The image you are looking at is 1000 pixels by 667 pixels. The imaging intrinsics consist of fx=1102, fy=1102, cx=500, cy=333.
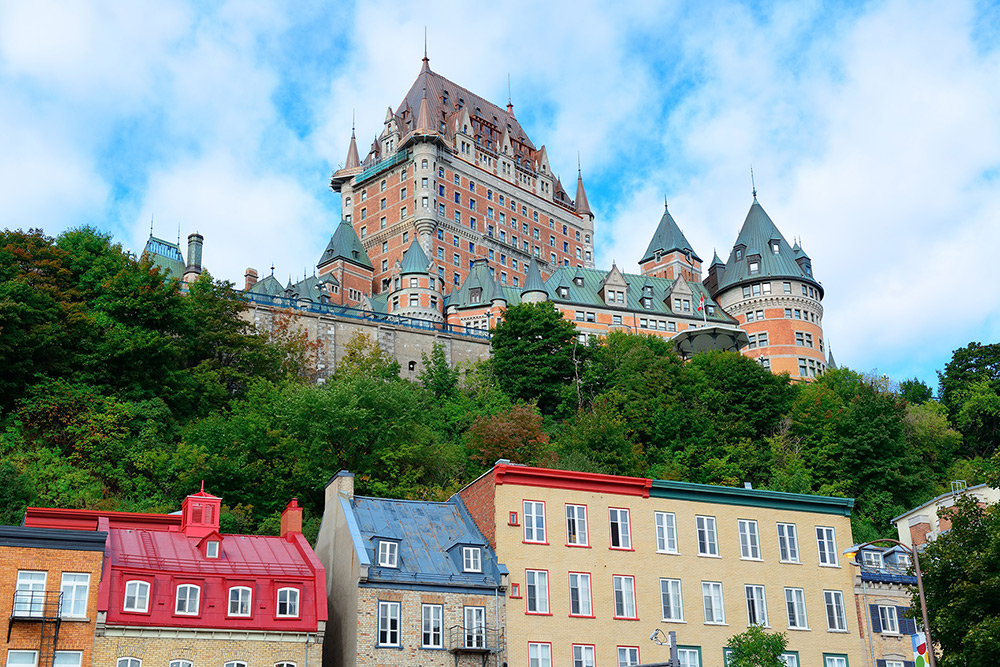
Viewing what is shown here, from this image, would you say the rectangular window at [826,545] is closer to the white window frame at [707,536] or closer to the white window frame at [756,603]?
the white window frame at [756,603]

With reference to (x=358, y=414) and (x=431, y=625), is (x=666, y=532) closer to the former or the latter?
(x=431, y=625)

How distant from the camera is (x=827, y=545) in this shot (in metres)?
44.5

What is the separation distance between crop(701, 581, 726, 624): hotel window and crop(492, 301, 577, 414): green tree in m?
37.2

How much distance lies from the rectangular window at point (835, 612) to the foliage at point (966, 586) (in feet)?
25.0

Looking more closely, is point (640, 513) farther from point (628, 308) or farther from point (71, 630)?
point (628, 308)

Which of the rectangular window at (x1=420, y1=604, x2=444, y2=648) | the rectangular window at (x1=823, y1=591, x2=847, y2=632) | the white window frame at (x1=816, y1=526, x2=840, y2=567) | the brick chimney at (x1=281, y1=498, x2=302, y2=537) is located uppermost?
the brick chimney at (x1=281, y1=498, x2=302, y2=537)

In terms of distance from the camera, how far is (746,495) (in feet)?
144

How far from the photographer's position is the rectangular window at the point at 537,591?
127 feet

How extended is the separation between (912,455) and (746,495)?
91.6ft

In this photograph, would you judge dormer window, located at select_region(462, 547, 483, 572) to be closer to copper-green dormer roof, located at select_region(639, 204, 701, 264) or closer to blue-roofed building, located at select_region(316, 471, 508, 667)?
blue-roofed building, located at select_region(316, 471, 508, 667)

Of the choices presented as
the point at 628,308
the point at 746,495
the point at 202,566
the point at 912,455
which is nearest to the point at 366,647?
the point at 202,566

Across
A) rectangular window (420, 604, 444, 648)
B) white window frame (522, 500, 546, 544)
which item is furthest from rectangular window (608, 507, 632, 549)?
rectangular window (420, 604, 444, 648)

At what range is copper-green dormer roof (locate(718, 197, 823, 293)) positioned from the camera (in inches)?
4400

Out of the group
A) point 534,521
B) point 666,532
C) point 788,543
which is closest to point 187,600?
point 534,521
